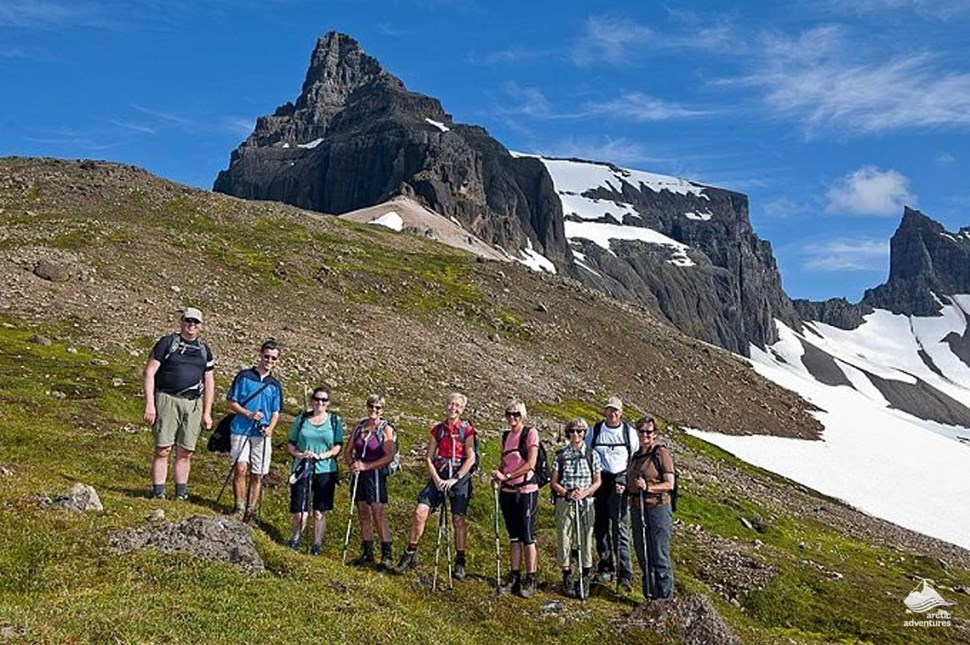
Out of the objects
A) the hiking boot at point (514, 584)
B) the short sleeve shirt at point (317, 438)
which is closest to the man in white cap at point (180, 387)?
the short sleeve shirt at point (317, 438)

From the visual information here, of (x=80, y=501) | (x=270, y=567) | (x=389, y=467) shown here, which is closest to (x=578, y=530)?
(x=389, y=467)

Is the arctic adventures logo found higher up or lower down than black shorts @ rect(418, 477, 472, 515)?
lower down

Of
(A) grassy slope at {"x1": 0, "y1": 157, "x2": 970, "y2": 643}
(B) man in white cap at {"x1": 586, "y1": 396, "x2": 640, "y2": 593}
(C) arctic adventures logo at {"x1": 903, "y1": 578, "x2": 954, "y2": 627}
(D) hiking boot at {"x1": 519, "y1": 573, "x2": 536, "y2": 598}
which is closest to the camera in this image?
(A) grassy slope at {"x1": 0, "y1": 157, "x2": 970, "y2": 643}

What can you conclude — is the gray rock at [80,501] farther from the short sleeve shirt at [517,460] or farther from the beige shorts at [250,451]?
the short sleeve shirt at [517,460]

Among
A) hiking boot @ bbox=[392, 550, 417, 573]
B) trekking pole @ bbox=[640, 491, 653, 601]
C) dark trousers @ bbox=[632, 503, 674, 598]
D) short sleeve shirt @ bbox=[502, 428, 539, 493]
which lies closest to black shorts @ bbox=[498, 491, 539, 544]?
short sleeve shirt @ bbox=[502, 428, 539, 493]

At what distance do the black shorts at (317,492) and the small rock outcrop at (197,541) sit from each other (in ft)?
6.73

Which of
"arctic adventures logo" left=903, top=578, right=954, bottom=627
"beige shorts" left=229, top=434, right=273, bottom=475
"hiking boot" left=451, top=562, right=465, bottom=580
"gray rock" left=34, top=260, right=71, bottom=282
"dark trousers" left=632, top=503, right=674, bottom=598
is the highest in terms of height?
"gray rock" left=34, top=260, right=71, bottom=282

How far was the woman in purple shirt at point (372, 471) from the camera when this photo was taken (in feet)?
51.1

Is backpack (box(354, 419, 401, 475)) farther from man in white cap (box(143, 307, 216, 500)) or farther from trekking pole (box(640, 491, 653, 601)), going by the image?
trekking pole (box(640, 491, 653, 601))

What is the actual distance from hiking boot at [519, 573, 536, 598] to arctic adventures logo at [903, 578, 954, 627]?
12.7 meters

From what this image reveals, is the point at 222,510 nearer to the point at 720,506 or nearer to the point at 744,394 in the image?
the point at 720,506

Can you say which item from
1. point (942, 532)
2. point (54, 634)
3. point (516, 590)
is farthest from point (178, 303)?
Result: point (942, 532)

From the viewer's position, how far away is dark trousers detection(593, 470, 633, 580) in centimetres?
1675

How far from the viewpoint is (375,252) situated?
7862 cm
